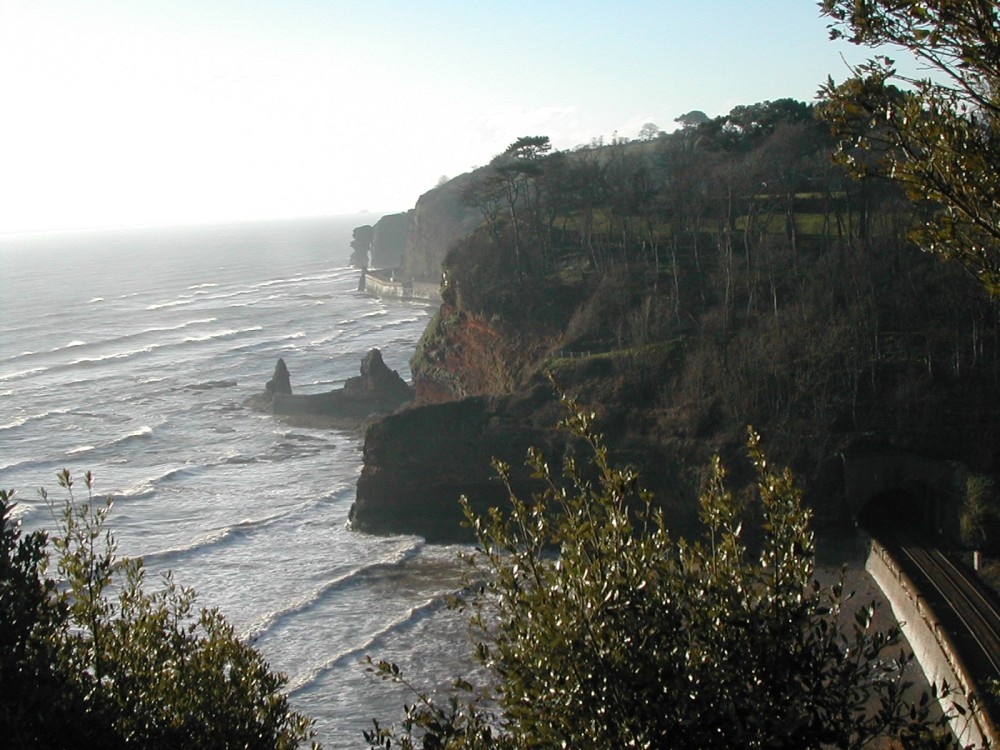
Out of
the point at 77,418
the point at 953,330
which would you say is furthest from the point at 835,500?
the point at 77,418

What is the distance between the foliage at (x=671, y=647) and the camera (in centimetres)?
806

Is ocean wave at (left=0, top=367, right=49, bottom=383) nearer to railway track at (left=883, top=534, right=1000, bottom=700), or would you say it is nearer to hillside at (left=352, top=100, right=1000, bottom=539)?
hillside at (left=352, top=100, right=1000, bottom=539)

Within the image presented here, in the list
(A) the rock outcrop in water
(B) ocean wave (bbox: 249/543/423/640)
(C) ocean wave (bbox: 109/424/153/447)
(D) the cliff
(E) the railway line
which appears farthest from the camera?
(D) the cliff

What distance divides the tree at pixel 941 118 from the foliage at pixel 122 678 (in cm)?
1031

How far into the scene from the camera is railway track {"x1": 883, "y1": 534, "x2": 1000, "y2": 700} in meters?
24.2

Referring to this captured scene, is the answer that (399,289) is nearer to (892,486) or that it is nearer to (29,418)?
(29,418)

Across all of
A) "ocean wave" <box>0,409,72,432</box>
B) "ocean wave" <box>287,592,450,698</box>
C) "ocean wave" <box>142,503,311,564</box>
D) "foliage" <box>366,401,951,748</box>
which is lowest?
"ocean wave" <box>287,592,450,698</box>

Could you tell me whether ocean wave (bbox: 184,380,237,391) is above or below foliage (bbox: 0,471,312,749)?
below

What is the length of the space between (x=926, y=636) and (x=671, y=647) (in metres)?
21.0

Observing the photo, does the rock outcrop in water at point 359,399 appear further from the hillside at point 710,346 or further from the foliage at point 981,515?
the foliage at point 981,515

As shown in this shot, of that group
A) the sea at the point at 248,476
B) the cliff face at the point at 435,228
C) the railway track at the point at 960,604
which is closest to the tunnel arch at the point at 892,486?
the railway track at the point at 960,604

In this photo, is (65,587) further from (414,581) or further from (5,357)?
(5,357)

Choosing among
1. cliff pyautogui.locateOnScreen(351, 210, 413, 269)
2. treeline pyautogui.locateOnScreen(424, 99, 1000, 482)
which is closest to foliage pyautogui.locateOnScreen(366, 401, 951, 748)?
treeline pyautogui.locateOnScreen(424, 99, 1000, 482)

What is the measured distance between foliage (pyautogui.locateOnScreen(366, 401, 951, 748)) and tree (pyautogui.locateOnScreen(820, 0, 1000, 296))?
2.50m
